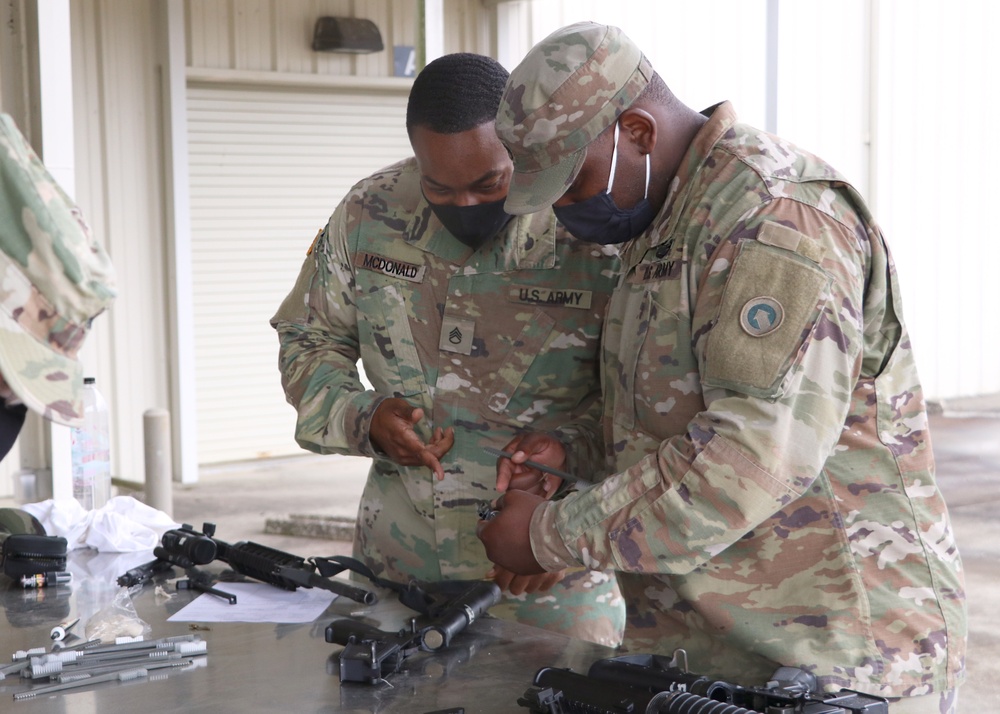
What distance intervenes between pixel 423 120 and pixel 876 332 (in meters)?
0.94

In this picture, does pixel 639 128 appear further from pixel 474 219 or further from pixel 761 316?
pixel 474 219

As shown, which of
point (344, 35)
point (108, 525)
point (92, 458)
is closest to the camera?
point (108, 525)

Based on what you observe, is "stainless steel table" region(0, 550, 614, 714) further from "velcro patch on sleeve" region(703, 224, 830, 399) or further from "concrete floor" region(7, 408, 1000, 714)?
"concrete floor" region(7, 408, 1000, 714)

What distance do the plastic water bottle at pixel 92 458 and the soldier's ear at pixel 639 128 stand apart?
3162 millimetres

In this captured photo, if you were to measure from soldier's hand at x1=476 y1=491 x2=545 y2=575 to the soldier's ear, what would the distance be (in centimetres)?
56

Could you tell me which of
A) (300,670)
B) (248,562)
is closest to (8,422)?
(300,670)

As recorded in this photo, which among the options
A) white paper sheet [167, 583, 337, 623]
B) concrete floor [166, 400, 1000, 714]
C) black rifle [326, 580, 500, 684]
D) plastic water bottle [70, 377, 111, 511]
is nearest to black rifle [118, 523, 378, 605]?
white paper sheet [167, 583, 337, 623]

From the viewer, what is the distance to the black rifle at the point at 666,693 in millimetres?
1386

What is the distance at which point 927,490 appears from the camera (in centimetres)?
155

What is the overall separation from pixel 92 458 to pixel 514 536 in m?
3.28

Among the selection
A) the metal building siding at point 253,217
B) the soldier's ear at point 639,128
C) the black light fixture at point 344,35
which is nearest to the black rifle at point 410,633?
the soldier's ear at point 639,128

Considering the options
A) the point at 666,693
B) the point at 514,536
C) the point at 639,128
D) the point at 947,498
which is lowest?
the point at 947,498

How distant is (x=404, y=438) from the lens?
2113 millimetres

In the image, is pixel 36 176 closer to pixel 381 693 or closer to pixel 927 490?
pixel 381 693
